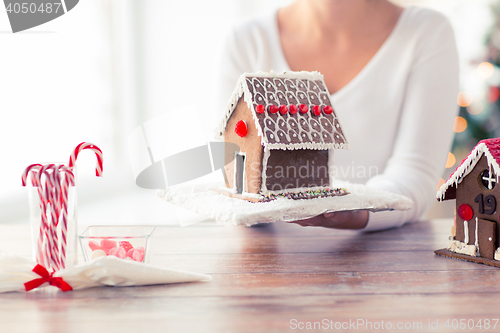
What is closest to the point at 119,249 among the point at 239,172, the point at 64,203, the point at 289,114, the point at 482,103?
the point at 64,203

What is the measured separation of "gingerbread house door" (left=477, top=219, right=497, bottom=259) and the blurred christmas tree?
2471mm

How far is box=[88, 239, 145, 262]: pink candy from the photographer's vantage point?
84cm

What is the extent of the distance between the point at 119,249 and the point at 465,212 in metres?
0.75

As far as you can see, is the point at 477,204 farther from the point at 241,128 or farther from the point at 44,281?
the point at 44,281

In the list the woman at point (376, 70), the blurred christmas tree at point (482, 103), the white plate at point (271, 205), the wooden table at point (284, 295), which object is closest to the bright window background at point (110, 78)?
the blurred christmas tree at point (482, 103)

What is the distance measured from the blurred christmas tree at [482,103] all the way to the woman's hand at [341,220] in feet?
7.51

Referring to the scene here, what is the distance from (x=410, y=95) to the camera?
64.2 inches

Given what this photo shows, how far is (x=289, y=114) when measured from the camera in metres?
1.14

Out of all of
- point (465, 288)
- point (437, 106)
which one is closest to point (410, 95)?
point (437, 106)

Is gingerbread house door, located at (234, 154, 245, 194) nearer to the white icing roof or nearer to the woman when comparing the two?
the white icing roof

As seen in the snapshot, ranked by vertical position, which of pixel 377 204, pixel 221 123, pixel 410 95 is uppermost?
pixel 410 95

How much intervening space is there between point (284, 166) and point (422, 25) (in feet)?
3.17

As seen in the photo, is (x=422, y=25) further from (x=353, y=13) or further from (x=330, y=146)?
(x=330, y=146)

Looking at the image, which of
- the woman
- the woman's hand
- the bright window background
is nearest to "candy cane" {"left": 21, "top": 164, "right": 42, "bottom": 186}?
the woman's hand
